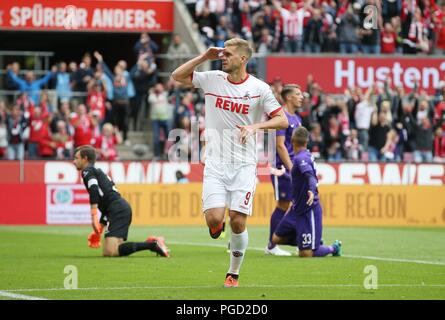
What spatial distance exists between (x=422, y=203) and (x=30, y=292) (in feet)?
60.5

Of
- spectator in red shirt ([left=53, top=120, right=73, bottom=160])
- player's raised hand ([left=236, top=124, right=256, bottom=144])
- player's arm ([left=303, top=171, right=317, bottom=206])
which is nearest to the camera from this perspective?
player's raised hand ([left=236, top=124, right=256, bottom=144])

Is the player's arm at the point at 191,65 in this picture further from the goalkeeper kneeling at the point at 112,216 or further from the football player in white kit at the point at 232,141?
the goalkeeper kneeling at the point at 112,216

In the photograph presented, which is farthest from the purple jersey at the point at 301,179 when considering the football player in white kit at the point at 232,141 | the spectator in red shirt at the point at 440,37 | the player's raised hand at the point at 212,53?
the spectator in red shirt at the point at 440,37

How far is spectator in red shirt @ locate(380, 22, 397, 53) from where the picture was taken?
34.5 m

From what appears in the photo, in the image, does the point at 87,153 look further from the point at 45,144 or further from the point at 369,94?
the point at 369,94

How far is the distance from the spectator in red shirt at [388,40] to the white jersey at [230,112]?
22492mm

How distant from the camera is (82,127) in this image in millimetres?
29484

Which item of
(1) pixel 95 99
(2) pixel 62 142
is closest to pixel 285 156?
(2) pixel 62 142

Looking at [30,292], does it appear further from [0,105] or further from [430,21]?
[430,21]

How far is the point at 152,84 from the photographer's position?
32125mm

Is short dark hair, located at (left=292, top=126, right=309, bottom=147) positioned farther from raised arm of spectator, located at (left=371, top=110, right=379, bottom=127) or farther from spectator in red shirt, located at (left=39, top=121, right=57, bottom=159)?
raised arm of spectator, located at (left=371, top=110, right=379, bottom=127)

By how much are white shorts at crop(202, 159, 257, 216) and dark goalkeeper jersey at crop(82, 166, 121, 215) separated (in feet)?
14.9

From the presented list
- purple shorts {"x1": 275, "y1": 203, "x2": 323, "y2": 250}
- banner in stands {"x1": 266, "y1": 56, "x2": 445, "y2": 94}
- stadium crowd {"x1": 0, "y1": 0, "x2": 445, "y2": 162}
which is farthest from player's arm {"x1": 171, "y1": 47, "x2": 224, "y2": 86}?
banner in stands {"x1": 266, "y1": 56, "x2": 445, "y2": 94}

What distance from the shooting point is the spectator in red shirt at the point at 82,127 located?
96.5ft
